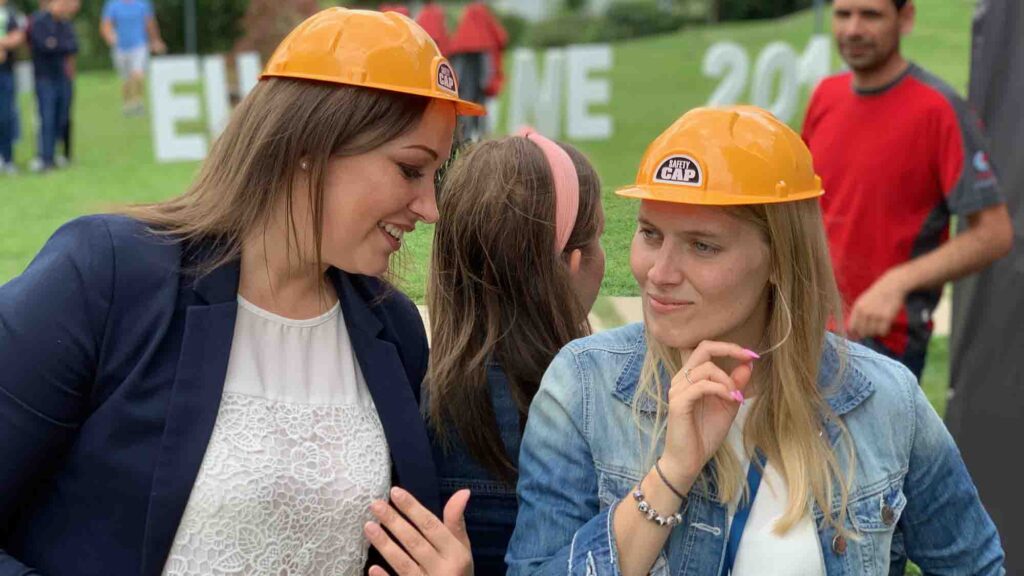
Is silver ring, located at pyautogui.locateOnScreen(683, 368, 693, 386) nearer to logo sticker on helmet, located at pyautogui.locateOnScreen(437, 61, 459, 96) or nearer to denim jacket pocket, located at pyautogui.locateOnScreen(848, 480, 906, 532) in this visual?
denim jacket pocket, located at pyautogui.locateOnScreen(848, 480, 906, 532)

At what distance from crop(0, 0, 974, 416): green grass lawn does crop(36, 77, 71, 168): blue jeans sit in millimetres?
416

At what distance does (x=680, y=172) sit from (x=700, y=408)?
40cm

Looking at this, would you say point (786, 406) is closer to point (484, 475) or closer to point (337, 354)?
point (484, 475)

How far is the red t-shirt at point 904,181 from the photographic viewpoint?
4.37 meters

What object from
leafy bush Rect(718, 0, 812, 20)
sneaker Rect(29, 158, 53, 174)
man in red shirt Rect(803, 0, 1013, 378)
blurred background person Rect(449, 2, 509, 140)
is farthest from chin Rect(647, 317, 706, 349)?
leafy bush Rect(718, 0, 812, 20)

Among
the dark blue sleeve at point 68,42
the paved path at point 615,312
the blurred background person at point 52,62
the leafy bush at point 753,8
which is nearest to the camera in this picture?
the paved path at point 615,312

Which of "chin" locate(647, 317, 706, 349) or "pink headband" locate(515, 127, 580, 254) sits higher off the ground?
"pink headband" locate(515, 127, 580, 254)

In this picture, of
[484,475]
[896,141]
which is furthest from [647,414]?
[896,141]

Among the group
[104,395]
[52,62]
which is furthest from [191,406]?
[52,62]

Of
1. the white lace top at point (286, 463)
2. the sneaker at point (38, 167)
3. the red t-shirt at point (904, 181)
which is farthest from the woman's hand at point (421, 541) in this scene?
the sneaker at point (38, 167)

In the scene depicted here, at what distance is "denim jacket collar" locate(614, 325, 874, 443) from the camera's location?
2229 mm

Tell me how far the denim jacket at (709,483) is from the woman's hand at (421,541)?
101mm

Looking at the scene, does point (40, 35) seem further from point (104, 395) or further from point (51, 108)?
point (104, 395)

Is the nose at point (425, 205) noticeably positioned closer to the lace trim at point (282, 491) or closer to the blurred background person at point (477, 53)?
the lace trim at point (282, 491)
